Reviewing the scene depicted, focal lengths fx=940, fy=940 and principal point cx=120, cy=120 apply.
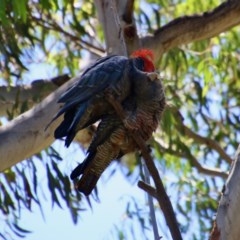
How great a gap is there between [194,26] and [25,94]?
980 millimetres

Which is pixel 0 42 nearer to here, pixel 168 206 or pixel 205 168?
pixel 205 168

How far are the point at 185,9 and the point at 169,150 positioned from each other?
1453 millimetres

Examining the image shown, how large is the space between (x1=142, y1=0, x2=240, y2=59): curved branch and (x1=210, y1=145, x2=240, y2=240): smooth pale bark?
2.08m

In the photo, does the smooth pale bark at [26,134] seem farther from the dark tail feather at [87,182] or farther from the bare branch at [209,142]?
the bare branch at [209,142]

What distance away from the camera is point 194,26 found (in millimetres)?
5070

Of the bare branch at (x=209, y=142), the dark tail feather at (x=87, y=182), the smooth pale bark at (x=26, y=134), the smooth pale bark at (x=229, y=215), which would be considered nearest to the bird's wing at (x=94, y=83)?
the dark tail feather at (x=87, y=182)

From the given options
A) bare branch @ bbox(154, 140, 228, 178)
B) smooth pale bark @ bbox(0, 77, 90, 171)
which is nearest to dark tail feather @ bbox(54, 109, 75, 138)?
smooth pale bark @ bbox(0, 77, 90, 171)

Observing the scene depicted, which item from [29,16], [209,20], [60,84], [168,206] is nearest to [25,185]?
[60,84]

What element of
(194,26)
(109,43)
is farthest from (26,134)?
(194,26)

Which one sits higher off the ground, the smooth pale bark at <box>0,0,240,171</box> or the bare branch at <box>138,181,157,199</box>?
the smooth pale bark at <box>0,0,240,171</box>

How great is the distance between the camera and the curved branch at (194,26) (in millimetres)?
5008

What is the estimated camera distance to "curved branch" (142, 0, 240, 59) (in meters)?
5.01

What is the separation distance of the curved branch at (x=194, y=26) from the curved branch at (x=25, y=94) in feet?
1.77

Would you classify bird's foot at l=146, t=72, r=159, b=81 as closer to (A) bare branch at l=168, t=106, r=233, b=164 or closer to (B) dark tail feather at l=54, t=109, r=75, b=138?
(B) dark tail feather at l=54, t=109, r=75, b=138
